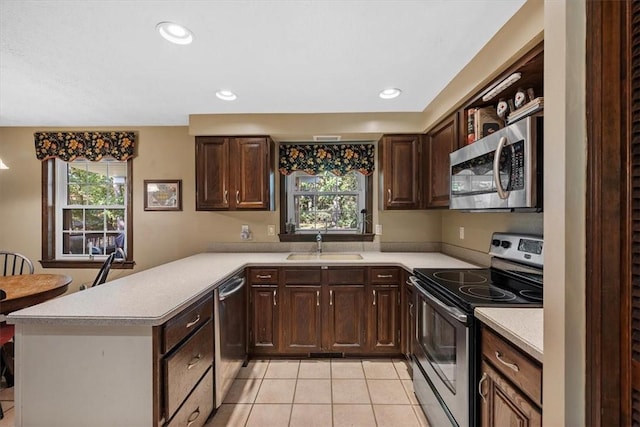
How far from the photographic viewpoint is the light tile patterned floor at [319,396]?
1872 mm

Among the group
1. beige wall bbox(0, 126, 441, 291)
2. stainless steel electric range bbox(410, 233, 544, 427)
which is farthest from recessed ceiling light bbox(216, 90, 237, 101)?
stainless steel electric range bbox(410, 233, 544, 427)

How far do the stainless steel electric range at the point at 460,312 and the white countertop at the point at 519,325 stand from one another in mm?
55

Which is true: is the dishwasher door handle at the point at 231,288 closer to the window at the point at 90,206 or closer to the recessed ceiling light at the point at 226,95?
the recessed ceiling light at the point at 226,95

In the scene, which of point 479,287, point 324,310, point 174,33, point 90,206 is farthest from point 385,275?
point 90,206

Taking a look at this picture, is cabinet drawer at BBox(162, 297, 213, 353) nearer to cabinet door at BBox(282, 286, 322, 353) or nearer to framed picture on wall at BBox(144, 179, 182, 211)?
cabinet door at BBox(282, 286, 322, 353)

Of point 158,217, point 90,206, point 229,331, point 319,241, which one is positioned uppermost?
point 90,206

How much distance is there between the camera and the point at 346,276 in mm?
2586

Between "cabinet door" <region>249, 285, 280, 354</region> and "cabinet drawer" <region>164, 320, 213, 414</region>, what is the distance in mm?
778

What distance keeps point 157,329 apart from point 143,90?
1.96 m

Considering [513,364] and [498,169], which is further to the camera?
[498,169]

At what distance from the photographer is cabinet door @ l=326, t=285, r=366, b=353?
2.58 metres

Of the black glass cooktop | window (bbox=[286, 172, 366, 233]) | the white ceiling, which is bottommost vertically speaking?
the black glass cooktop

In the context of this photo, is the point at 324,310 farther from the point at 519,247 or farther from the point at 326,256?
the point at 519,247

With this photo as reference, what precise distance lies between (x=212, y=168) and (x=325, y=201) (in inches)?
50.4
